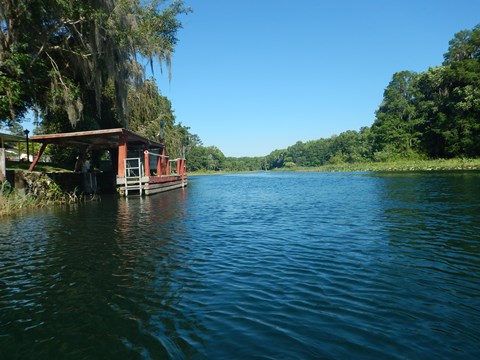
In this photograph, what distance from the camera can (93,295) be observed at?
18.5 ft

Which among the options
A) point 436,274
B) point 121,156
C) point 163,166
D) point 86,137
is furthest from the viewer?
point 163,166

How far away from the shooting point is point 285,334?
4129 mm

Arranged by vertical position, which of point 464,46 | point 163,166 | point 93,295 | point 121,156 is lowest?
point 93,295

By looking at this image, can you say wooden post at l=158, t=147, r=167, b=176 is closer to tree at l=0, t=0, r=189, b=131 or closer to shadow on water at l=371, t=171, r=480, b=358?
tree at l=0, t=0, r=189, b=131

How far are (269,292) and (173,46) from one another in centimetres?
2643

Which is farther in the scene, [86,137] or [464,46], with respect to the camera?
[464,46]

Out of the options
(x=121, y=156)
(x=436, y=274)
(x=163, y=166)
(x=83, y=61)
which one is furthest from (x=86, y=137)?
(x=436, y=274)

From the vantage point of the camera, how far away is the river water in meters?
3.93

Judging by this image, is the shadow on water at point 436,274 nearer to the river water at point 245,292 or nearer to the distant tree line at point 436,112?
the river water at point 245,292

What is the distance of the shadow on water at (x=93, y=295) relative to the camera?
4016 mm

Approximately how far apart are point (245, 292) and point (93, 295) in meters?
2.50

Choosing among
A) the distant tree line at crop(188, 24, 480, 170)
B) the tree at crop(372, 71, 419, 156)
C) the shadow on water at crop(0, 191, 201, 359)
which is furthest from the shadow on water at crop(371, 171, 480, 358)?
the tree at crop(372, 71, 419, 156)

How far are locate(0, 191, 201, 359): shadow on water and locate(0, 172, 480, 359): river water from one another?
0.02 m

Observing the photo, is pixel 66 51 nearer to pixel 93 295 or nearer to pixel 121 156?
pixel 121 156
